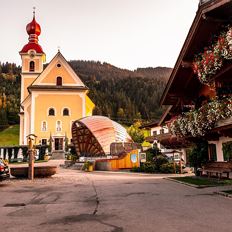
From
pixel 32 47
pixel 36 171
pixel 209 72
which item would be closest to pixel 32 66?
pixel 32 47

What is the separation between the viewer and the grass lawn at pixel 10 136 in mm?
91769

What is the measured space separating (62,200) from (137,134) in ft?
218

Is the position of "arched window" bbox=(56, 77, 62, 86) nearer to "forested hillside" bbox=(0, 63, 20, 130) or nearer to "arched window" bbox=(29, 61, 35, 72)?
"arched window" bbox=(29, 61, 35, 72)

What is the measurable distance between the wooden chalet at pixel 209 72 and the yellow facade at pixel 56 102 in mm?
39673

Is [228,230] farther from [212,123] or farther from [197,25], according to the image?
[197,25]

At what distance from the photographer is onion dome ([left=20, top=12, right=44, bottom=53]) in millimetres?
64500

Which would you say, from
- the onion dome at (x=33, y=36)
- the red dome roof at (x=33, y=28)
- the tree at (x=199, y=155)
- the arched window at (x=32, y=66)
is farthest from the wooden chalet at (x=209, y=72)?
the red dome roof at (x=33, y=28)

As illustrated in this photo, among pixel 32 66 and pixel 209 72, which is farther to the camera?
A: pixel 32 66

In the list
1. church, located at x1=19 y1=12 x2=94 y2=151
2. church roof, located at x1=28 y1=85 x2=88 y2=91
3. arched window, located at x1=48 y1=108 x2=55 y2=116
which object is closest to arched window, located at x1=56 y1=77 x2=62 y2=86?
church, located at x1=19 y1=12 x2=94 y2=151

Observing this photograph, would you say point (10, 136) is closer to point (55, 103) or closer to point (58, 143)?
point (58, 143)

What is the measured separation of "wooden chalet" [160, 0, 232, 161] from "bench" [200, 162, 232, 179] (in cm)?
63

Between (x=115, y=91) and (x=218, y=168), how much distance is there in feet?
427

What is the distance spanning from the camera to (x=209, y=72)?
12922 millimetres

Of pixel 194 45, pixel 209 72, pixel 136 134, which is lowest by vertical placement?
pixel 209 72
